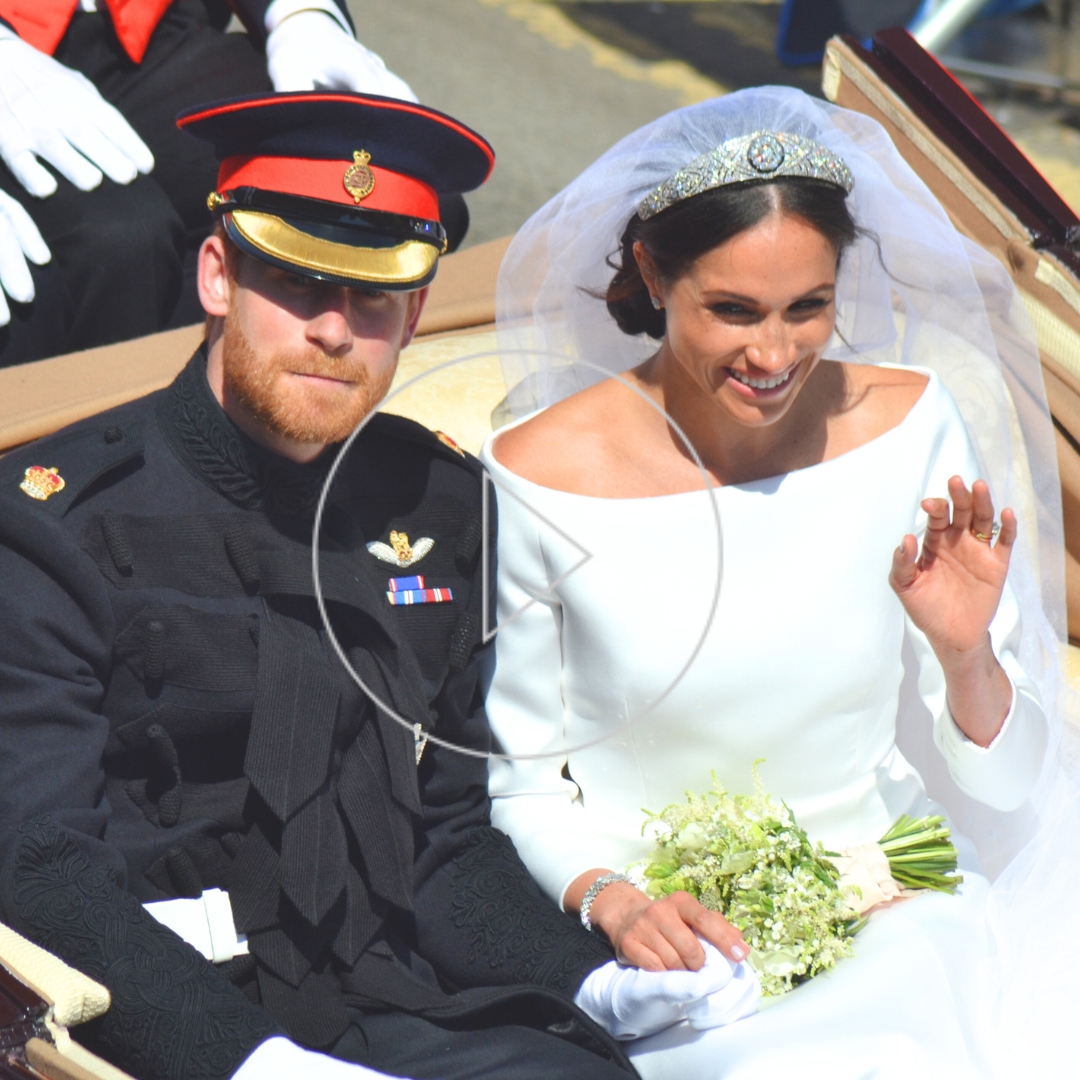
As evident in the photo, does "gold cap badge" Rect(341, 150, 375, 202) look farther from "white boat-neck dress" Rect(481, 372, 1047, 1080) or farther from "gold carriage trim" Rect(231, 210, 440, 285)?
"white boat-neck dress" Rect(481, 372, 1047, 1080)

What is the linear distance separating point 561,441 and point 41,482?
0.79m

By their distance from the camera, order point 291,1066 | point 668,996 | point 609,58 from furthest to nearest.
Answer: point 609,58 < point 668,996 < point 291,1066

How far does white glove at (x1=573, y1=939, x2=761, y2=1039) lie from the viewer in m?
1.89

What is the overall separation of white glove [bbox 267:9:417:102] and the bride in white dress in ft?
1.69

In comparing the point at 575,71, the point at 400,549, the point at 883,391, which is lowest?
the point at 575,71

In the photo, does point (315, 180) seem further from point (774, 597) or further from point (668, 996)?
point (668, 996)

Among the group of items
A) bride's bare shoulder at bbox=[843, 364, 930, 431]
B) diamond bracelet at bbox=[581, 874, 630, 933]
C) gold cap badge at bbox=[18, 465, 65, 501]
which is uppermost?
bride's bare shoulder at bbox=[843, 364, 930, 431]

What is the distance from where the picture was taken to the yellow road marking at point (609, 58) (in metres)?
7.91

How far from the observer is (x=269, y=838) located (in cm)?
197

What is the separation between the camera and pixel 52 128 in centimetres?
271

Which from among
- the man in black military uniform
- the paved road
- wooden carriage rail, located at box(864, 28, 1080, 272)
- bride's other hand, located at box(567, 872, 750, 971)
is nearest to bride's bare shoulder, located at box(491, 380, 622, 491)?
the man in black military uniform

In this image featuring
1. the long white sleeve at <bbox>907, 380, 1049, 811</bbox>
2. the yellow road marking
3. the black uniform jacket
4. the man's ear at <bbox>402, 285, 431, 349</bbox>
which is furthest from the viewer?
the yellow road marking

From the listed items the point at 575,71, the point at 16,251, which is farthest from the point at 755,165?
the point at 575,71

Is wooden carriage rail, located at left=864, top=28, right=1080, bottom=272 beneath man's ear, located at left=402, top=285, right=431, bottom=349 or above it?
above
